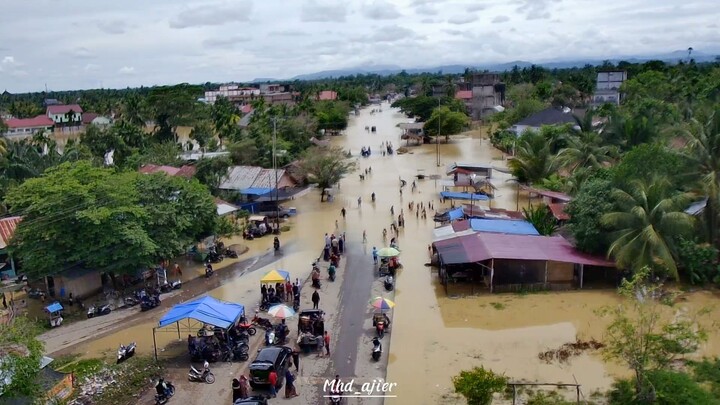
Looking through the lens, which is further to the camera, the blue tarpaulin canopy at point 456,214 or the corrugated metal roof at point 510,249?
the blue tarpaulin canopy at point 456,214

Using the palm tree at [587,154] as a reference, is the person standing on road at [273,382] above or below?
below

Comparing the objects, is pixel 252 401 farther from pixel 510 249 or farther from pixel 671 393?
pixel 510 249

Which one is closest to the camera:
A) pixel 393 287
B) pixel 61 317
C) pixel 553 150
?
pixel 61 317

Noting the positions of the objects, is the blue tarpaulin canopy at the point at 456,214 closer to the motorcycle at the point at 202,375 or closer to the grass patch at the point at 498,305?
the grass patch at the point at 498,305

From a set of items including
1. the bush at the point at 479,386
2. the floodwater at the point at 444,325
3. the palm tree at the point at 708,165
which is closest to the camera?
the bush at the point at 479,386

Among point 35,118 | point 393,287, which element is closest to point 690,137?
point 393,287

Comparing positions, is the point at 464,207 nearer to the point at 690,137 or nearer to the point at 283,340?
the point at 690,137

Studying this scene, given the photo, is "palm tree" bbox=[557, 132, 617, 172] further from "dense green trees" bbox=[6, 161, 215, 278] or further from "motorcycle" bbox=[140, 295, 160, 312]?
"motorcycle" bbox=[140, 295, 160, 312]

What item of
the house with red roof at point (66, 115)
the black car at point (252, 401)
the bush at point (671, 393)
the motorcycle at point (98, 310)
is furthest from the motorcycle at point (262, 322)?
the house with red roof at point (66, 115)
